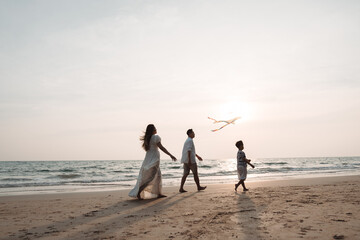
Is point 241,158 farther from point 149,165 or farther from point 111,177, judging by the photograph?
point 111,177

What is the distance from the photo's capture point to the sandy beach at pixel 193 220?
397 cm

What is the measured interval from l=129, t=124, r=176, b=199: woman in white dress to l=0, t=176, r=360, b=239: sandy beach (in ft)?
2.18

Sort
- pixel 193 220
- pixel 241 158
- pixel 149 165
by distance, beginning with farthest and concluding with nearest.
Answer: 1. pixel 241 158
2. pixel 149 165
3. pixel 193 220

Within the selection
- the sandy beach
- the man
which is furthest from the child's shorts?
the sandy beach

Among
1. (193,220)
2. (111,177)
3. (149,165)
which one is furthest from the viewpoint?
(111,177)

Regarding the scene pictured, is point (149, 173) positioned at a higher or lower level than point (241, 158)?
lower

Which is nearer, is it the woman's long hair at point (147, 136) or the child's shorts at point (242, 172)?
the woman's long hair at point (147, 136)

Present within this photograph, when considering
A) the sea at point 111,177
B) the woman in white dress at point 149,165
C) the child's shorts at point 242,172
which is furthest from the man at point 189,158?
the sea at point 111,177

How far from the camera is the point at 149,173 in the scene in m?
7.50

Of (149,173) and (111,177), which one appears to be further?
(111,177)

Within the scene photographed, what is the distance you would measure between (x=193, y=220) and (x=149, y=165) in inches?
113

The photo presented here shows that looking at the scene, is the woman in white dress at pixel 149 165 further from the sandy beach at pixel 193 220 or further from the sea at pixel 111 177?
the sea at pixel 111 177

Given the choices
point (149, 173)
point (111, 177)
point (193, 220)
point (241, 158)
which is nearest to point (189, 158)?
point (241, 158)

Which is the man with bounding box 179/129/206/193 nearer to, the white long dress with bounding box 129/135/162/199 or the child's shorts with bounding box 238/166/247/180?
the child's shorts with bounding box 238/166/247/180
